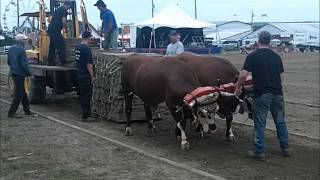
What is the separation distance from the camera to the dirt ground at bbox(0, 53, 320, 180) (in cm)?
785

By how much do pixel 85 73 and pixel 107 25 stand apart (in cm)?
260

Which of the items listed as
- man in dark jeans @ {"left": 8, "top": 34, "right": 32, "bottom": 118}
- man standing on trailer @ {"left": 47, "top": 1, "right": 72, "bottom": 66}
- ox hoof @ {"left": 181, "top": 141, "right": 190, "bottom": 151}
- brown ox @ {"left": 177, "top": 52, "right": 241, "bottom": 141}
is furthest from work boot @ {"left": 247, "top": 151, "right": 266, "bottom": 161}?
man standing on trailer @ {"left": 47, "top": 1, "right": 72, "bottom": 66}

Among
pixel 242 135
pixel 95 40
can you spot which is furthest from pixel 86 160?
pixel 95 40

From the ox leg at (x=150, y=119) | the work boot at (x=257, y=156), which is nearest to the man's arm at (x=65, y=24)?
the ox leg at (x=150, y=119)

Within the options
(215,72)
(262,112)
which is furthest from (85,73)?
(262,112)

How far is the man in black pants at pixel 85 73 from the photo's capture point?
12422mm

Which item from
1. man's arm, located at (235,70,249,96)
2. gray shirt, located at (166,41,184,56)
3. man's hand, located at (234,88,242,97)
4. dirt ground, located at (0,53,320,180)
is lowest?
dirt ground, located at (0,53,320,180)

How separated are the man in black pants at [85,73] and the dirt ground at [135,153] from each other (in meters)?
0.41

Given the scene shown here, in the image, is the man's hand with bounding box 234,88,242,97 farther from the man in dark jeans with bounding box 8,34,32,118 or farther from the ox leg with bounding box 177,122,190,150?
the man in dark jeans with bounding box 8,34,32,118

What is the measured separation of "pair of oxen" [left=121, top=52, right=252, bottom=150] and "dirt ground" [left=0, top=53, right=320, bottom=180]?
42cm

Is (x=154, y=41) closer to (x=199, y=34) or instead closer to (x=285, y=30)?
(x=199, y=34)

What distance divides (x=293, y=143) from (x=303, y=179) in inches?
101

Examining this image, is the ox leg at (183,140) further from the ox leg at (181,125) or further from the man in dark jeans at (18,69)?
the man in dark jeans at (18,69)

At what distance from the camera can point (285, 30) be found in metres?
95.6
